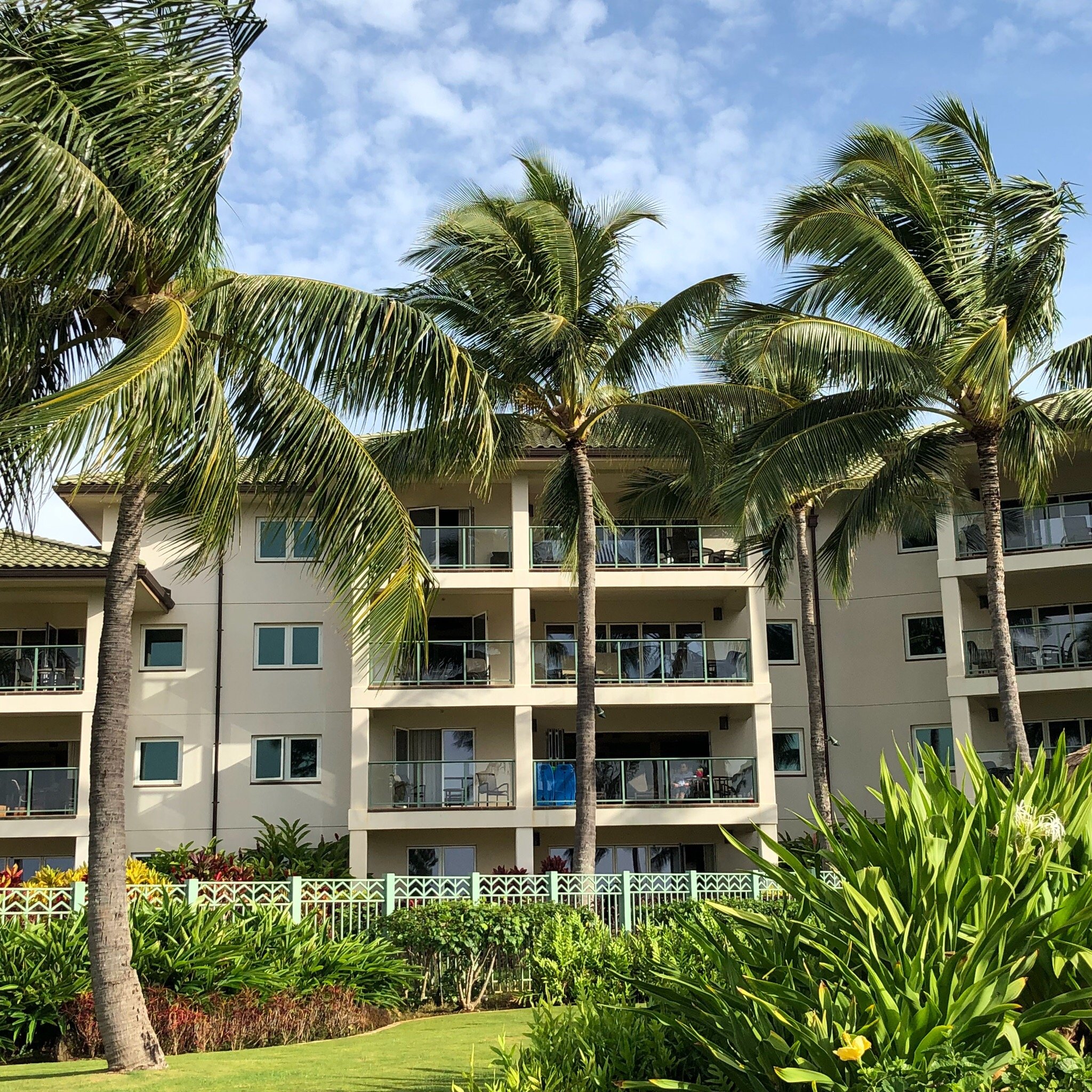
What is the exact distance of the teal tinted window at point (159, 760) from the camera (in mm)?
29500

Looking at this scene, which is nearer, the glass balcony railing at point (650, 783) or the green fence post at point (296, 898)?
the green fence post at point (296, 898)

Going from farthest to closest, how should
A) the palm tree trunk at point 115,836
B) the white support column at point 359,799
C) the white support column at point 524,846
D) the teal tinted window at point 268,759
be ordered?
the teal tinted window at point 268,759, the white support column at point 524,846, the white support column at point 359,799, the palm tree trunk at point 115,836

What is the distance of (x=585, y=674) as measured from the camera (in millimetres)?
22719

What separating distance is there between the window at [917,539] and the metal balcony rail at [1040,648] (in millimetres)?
3241

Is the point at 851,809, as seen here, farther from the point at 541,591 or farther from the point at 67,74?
the point at 541,591

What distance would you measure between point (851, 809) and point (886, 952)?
1118 millimetres

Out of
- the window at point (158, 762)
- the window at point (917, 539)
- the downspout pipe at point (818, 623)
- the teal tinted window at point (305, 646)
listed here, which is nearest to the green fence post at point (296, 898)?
the window at point (158, 762)

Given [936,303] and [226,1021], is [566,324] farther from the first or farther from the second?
[226,1021]

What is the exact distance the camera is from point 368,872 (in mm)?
28953

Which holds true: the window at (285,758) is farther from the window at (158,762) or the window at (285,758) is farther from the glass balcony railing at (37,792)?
the glass balcony railing at (37,792)

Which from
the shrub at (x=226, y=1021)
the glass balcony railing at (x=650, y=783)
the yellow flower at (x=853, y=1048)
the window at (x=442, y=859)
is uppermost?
the glass balcony railing at (x=650, y=783)

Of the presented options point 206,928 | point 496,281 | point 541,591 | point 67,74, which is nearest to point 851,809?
point 67,74

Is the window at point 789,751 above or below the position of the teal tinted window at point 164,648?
below

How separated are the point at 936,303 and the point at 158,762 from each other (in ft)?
67.0
